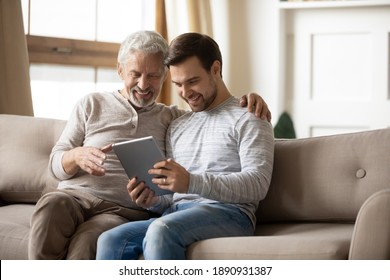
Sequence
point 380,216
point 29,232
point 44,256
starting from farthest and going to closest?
point 29,232 < point 44,256 < point 380,216

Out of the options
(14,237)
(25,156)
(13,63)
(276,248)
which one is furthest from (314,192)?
(13,63)

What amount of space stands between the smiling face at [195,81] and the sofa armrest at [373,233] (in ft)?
2.26

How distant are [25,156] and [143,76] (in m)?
0.65

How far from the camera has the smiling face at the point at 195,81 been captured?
2.33 metres

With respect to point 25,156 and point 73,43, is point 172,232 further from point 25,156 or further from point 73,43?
point 73,43

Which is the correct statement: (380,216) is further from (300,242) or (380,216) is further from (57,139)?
(57,139)

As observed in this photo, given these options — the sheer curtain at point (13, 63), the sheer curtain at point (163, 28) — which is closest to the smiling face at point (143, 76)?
the sheer curtain at point (13, 63)

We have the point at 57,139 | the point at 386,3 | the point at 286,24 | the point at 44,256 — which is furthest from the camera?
the point at 286,24

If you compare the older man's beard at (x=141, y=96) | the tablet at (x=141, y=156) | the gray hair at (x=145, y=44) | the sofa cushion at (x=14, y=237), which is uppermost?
the gray hair at (x=145, y=44)

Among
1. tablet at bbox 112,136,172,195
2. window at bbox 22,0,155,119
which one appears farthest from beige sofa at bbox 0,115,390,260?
window at bbox 22,0,155,119

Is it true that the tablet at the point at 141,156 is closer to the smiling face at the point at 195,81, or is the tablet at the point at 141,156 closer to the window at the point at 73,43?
the smiling face at the point at 195,81

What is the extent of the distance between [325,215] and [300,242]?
44 cm

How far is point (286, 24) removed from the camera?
4.71 m
